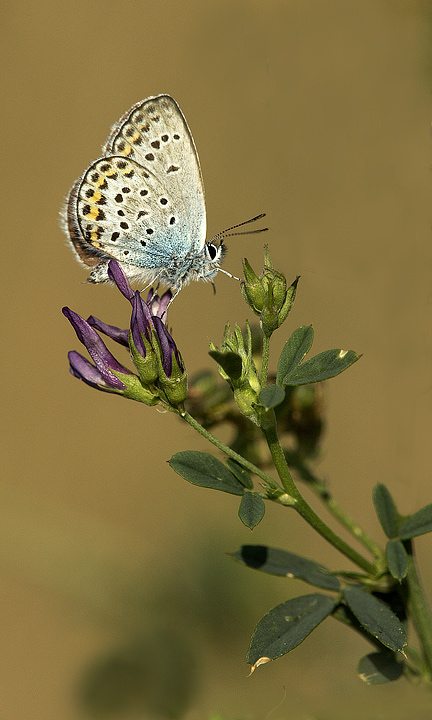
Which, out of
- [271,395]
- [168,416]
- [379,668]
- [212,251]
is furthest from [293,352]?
[168,416]

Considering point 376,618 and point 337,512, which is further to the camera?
point 337,512

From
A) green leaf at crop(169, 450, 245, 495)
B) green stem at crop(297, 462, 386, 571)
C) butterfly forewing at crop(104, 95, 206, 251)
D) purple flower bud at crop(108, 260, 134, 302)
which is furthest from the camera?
butterfly forewing at crop(104, 95, 206, 251)

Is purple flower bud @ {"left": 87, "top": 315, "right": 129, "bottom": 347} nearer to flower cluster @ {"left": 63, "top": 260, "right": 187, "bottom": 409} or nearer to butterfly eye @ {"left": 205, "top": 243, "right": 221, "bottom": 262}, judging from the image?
flower cluster @ {"left": 63, "top": 260, "right": 187, "bottom": 409}

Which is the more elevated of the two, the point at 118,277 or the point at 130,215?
the point at 130,215

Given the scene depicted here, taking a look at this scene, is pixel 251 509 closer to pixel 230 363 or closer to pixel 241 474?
pixel 241 474

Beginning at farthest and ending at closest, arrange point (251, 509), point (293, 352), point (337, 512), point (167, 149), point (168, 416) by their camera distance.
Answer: point (168, 416)
point (167, 149)
point (337, 512)
point (293, 352)
point (251, 509)

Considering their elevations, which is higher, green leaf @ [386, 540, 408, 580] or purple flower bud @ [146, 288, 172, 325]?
purple flower bud @ [146, 288, 172, 325]

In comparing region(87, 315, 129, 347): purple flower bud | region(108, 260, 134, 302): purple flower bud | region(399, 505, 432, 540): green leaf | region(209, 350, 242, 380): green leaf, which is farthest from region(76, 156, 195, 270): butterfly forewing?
region(399, 505, 432, 540): green leaf
